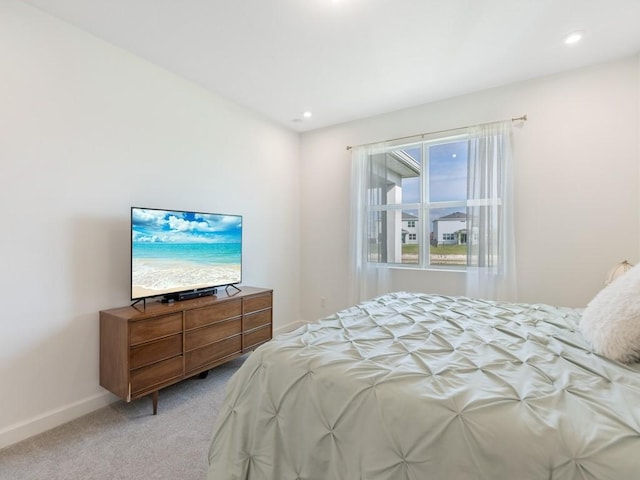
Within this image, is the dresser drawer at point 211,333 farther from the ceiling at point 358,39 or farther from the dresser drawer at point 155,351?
the ceiling at point 358,39

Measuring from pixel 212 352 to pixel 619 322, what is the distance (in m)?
2.60

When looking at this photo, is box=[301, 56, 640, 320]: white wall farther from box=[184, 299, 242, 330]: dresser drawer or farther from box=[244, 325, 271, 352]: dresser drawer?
box=[184, 299, 242, 330]: dresser drawer

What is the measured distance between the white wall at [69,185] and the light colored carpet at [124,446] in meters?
0.17

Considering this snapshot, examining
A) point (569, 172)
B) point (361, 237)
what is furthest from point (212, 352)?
point (569, 172)

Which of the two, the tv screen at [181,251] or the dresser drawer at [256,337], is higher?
the tv screen at [181,251]

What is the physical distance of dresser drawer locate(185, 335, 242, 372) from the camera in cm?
242

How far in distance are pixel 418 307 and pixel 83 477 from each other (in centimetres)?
216

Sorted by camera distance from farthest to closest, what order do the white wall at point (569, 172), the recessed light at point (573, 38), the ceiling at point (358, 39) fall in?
the white wall at point (569, 172) → the recessed light at point (573, 38) → the ceiling at point (358, 39)

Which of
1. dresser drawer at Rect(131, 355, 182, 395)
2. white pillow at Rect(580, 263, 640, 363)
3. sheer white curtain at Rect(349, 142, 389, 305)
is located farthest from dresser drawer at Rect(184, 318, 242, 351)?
white pillow at Rect(580, 263, 640, 363)

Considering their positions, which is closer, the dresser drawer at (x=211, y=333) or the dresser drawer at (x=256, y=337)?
the dresser drawer at (x=211, y=333)

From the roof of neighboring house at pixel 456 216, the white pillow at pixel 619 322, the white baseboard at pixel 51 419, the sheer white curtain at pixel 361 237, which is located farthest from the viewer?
the sheer white curtain at pixel 361 237

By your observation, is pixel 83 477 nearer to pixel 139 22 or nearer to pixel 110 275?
pixel 110 275

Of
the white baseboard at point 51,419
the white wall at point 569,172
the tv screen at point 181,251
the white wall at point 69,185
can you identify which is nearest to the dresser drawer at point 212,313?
the tv screen at point 181,251

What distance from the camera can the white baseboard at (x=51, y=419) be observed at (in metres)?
1.88
